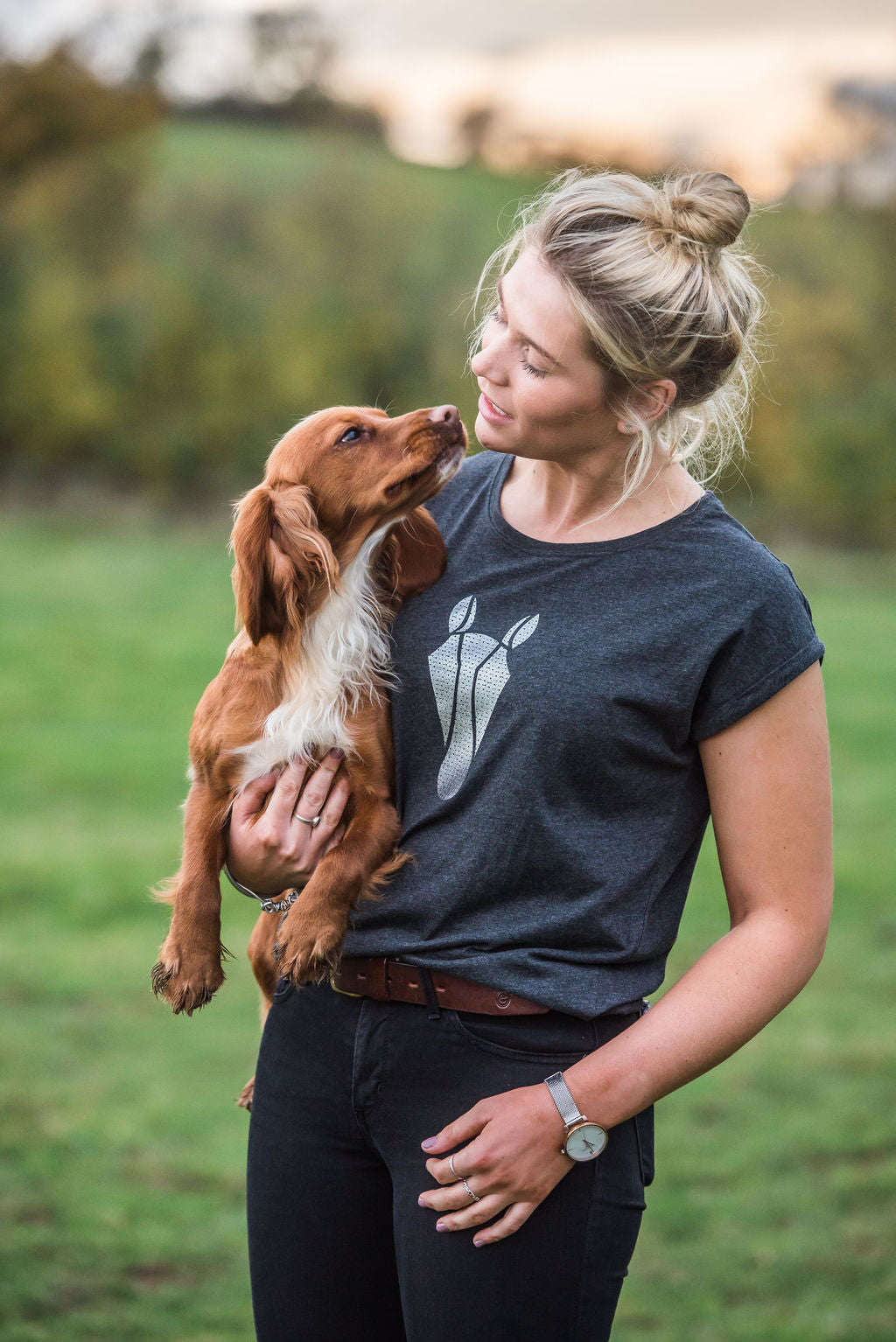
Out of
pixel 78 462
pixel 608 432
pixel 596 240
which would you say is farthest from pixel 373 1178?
pixel 78 462

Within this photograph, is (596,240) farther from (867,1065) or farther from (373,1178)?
(867,1065)

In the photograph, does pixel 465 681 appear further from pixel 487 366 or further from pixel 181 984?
pixel 181 984

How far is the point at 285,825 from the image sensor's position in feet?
8.14

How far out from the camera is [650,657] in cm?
200

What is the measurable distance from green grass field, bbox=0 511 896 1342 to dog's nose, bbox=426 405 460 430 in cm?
325

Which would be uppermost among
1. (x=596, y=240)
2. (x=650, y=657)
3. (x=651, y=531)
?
(x=596, y=240)

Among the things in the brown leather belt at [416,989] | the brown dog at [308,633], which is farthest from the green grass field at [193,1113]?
the brown leather belt at [416,989]

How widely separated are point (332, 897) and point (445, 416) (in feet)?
3.21

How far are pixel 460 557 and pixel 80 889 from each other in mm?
7174

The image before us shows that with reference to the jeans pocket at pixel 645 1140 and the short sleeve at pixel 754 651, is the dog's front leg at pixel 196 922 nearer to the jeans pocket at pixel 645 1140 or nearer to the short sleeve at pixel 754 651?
the jeans pocket at pixel 645 1140

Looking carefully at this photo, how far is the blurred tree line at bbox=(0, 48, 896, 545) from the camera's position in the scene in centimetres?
1977

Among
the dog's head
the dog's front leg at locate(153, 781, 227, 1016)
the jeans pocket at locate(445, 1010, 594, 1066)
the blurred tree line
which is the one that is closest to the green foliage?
the blurred tree line

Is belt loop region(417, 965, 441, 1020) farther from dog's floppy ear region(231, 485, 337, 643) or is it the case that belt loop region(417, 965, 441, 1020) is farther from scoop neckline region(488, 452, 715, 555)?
dog's floppy ear region(231, 485, 337, 643)

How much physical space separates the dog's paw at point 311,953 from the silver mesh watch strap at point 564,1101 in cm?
44
